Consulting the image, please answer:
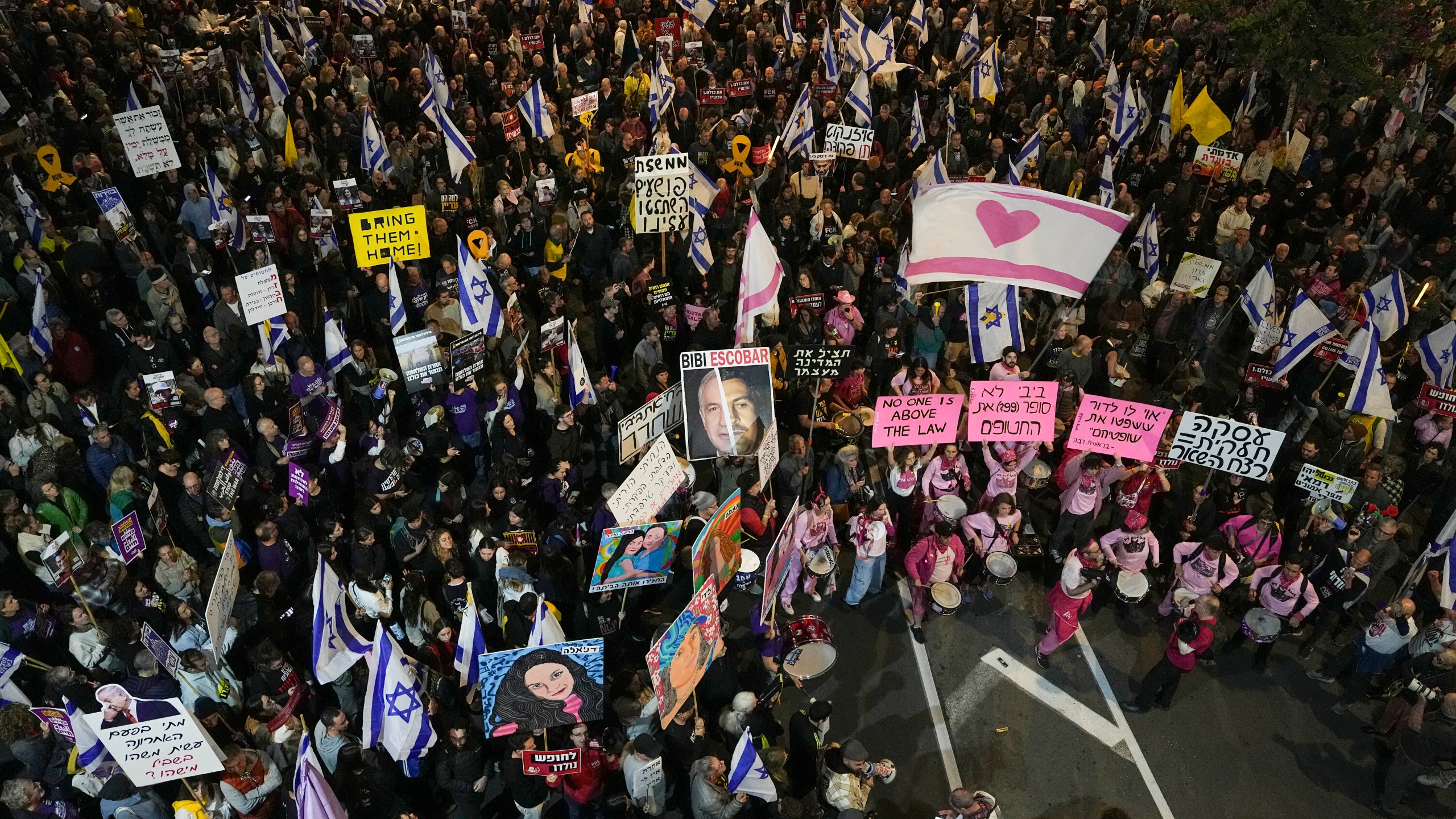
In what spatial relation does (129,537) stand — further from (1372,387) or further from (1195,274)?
(1195,274)

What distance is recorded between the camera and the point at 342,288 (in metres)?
13.6

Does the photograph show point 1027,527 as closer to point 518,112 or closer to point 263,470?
point 263,470

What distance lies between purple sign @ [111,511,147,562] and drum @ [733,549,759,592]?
578 centimetres

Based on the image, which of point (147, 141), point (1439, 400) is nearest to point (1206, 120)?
point (1439, 400)

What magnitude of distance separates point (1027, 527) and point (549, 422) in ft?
20.0

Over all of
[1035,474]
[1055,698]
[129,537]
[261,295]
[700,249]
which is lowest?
[1055,698]

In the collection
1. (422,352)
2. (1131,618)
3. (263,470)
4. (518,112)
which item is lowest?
(1131,618)

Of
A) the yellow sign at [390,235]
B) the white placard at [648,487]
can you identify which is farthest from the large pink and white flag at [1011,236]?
the yellow sign at [390,235]

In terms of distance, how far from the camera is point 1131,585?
10273 mm

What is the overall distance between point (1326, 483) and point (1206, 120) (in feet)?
29.5

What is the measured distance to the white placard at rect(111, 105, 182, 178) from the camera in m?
14.5

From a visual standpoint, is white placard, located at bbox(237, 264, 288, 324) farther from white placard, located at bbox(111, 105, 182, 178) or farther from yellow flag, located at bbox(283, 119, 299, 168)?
yellow flag, located at bbox(283, 119, 299, 168)

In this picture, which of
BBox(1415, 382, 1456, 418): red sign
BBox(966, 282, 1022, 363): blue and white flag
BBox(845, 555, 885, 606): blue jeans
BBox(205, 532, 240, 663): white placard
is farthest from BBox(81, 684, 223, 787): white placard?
BBox(1415, 382, 1456, 418): red sign

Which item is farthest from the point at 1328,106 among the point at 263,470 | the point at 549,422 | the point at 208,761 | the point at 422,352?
the point at 208,761
